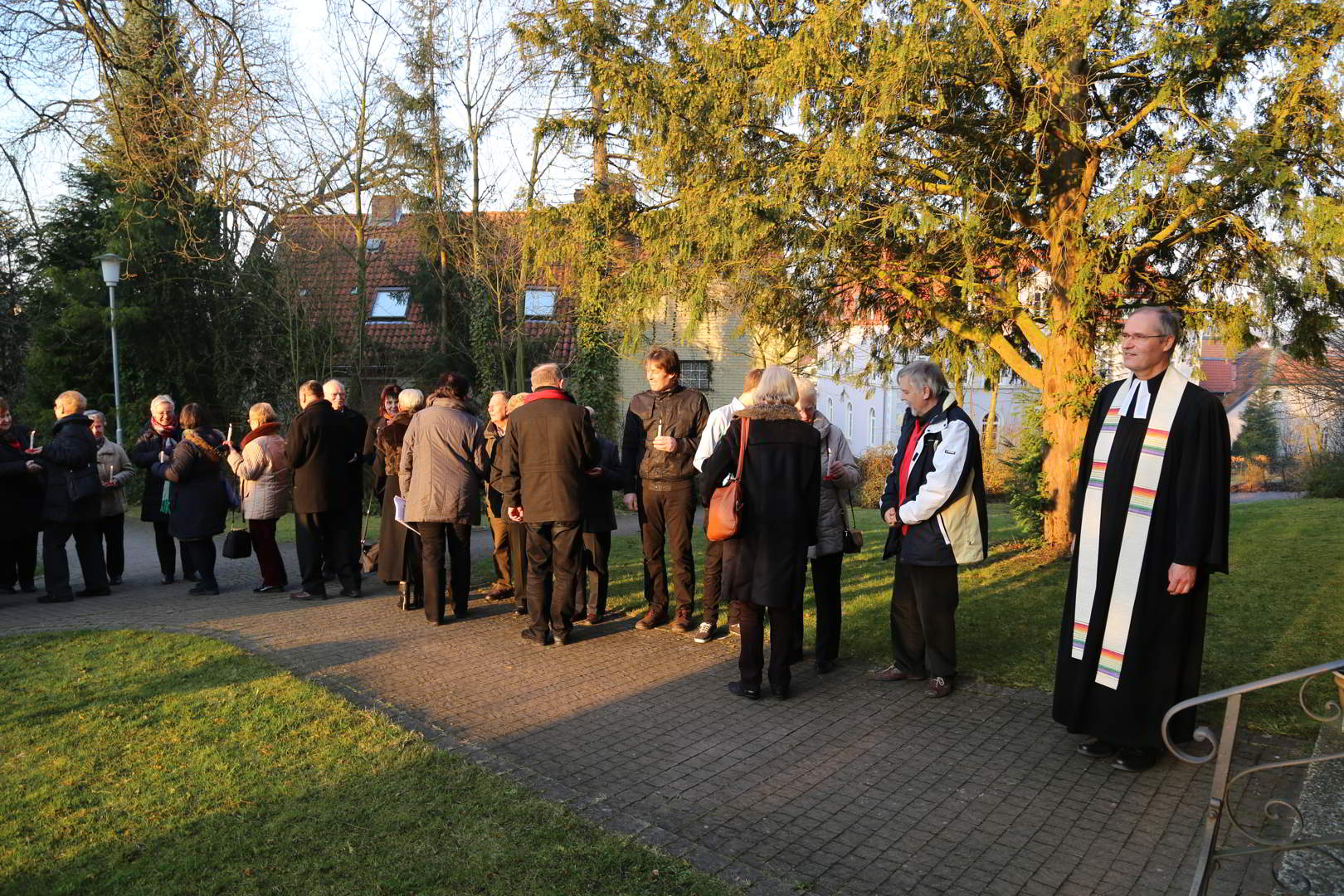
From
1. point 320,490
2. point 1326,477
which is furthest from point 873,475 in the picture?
point 320,490

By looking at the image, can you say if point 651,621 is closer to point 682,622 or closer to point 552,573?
point 682,622

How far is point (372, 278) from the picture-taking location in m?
25.4

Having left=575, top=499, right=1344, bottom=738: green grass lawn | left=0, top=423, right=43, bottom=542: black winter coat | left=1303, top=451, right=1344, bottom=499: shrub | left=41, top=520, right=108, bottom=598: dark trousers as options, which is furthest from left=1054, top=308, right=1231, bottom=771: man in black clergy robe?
left=1303, top=451, right=1344, bottom=499: shrub

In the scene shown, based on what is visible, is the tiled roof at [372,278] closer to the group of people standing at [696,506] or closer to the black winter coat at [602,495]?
the group of people standing at [696,506]

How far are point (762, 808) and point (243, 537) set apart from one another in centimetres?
634

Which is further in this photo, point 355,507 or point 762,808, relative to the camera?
point 355,507

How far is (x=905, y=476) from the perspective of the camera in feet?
18.8

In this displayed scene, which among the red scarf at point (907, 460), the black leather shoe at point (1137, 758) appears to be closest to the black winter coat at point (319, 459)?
the red scarf at point (907, 460)

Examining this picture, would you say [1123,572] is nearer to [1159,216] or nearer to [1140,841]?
[1140,841]

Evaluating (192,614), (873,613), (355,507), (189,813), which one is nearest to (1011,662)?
(873,613)

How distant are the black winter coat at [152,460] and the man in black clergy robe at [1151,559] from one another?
823 centimetres

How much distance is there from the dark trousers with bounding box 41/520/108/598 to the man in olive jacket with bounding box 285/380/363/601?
1936mm

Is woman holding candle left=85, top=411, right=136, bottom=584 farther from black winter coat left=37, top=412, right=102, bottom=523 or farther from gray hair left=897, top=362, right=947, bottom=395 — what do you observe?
gray hair left=897, top=362, right=947, bottom=395

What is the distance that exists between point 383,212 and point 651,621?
1872 centimetres
